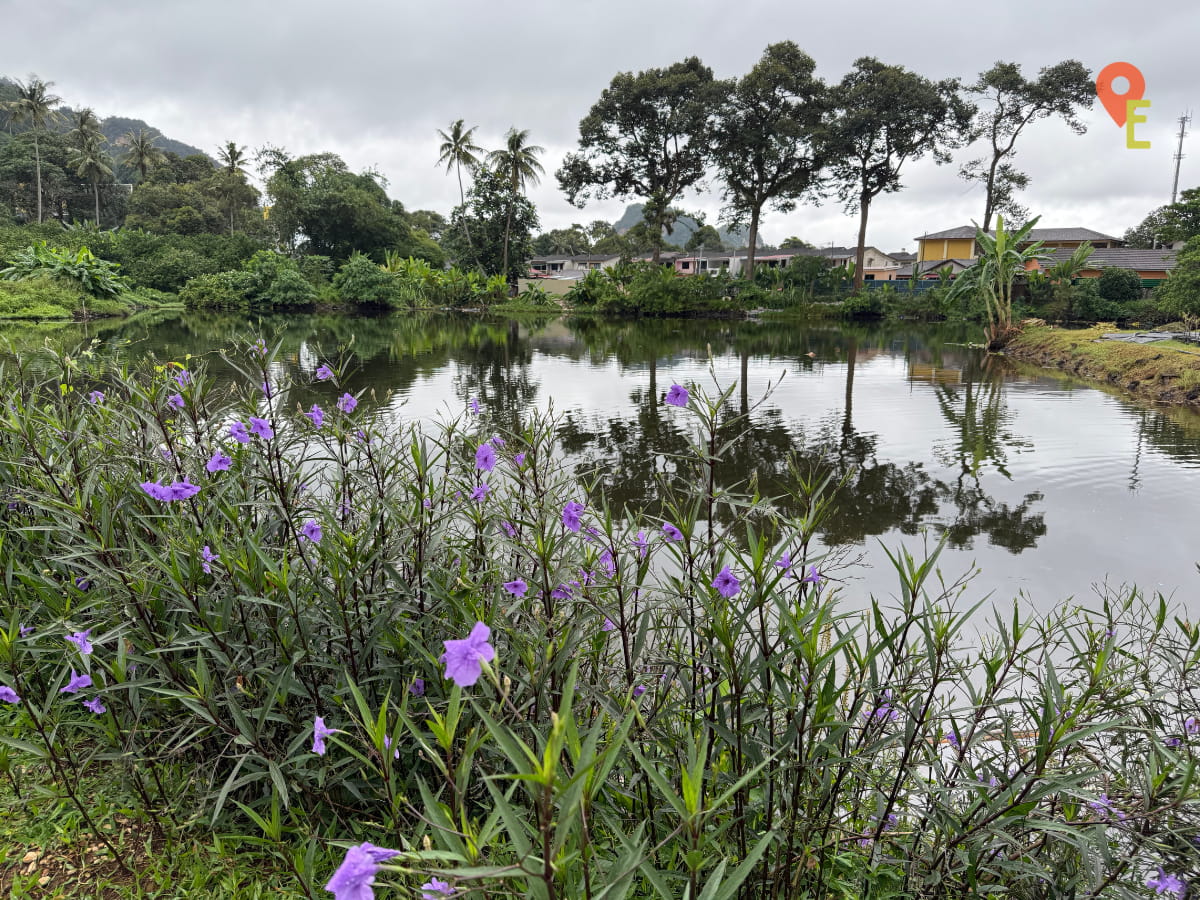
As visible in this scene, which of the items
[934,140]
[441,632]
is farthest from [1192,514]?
[934,140]

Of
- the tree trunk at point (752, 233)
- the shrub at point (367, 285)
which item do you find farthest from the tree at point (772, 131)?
the shrub at point (367, 285)

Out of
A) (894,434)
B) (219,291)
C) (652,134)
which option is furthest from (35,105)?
(894,434)

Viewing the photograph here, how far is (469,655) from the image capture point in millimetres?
675

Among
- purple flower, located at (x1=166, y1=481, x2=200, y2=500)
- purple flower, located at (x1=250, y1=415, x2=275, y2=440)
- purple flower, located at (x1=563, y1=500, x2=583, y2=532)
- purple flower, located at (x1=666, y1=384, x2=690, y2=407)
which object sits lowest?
purple flower, located at (x1=563, y1=500, x2=583, y2=532)

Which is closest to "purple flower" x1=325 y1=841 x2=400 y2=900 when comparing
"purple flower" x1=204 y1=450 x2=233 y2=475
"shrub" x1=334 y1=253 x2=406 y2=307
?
"purple flower" x1=204 y1=450 x2=233 y2=475

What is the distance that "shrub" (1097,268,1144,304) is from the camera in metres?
20.8

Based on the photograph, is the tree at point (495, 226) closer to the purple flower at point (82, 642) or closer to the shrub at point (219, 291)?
the shrub at point (219, 291)

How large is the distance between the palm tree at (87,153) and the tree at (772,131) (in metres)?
31.1

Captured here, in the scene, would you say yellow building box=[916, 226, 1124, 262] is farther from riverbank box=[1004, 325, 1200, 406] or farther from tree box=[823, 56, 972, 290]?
riverbank box=[1004, 325, 1200, 406]

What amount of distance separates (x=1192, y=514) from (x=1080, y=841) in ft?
17.9

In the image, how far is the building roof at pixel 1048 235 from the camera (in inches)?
1282

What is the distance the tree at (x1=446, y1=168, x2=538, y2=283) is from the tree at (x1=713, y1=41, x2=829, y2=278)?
9216 mm

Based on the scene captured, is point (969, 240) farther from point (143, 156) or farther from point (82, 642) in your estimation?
point (143, 156)

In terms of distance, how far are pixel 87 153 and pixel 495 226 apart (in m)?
22.5
